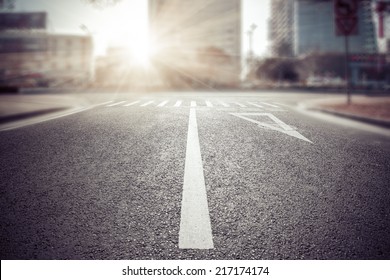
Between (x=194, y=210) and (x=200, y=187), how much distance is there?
41cm

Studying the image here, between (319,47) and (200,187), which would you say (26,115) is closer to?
(200,187)

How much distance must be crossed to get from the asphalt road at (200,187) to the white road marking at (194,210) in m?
0.02

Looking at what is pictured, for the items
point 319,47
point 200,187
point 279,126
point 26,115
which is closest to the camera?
point 200,187

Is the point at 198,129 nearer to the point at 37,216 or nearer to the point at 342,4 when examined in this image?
the point at 37,216

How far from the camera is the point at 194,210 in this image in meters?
2.36

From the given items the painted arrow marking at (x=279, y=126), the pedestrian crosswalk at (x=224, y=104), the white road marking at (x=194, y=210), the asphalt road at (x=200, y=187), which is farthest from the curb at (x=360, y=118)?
the white road marking at (x=194, y=210)

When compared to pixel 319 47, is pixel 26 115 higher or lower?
lower

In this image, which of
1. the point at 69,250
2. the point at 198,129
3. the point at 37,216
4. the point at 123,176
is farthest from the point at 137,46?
the point at 69,250

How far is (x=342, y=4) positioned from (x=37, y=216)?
38.0ft

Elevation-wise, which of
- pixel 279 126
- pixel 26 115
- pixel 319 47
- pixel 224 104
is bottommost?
pixel 279 126

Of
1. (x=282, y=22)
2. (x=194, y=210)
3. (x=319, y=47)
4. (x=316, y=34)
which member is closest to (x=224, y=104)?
(x=194, y=210)

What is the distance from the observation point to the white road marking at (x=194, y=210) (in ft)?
6.56

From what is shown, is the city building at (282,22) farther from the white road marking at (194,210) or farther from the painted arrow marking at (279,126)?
the white road marking at (194,210)

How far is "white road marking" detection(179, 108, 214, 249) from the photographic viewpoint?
1998mm
